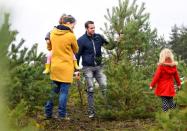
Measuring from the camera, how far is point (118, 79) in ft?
32.2

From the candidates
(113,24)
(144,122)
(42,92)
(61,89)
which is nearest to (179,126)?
(42,92)

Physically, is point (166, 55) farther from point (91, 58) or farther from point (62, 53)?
point (62, 53)

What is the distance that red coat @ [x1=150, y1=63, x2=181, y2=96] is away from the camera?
31.4 feet

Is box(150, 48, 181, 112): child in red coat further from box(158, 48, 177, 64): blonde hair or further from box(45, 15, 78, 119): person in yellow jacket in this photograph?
box(45, 15, 78, 119): person in yellow jacket

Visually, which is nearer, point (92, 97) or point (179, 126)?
point (179, 126)

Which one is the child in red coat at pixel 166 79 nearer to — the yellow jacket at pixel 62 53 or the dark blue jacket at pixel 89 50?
the dark blue jacket at pixel 89 50

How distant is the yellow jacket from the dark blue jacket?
2.43 feet

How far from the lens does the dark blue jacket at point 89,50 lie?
378 inches

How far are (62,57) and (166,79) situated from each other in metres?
2.00

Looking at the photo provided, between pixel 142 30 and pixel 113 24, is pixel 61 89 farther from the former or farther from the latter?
pixel 142 30

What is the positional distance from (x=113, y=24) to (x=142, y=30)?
1.01 meters

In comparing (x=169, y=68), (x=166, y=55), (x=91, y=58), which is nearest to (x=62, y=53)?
(x=91, y=58)

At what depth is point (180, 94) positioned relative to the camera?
4727 millimetres

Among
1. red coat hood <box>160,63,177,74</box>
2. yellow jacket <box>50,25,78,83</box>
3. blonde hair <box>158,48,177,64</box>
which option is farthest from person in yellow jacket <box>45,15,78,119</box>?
red coat hood <box>160,63,177,74</box>
